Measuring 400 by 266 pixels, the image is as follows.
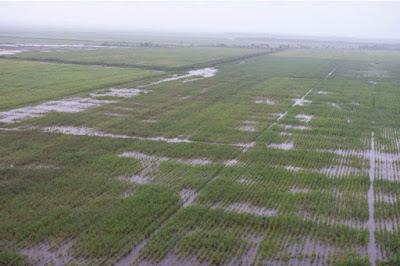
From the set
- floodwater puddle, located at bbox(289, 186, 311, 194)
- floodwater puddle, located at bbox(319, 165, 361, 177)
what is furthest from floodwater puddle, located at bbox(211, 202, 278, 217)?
floodwater puddle, located at bbox(319, 165, 361, 177)

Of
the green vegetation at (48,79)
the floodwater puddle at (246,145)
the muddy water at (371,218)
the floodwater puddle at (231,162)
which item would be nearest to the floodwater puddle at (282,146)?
the floodwater puddle at (246,145)

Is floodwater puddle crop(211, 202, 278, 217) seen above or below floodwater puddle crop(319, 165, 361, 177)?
above

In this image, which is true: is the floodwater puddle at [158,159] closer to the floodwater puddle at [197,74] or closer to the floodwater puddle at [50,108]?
the floodwater puddle at [50,108]

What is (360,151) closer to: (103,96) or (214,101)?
(214,101)

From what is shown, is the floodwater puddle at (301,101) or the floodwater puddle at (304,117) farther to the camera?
the floodwater puddle at (301,101)

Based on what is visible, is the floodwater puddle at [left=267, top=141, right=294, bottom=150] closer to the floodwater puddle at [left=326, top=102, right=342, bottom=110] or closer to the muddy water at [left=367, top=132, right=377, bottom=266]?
the muddy water at [left=367, top=132, right=377, bottom=266]

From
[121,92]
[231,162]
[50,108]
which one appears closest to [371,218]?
[231,162]

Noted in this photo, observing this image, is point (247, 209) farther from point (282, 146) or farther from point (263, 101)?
point (263, 101)
